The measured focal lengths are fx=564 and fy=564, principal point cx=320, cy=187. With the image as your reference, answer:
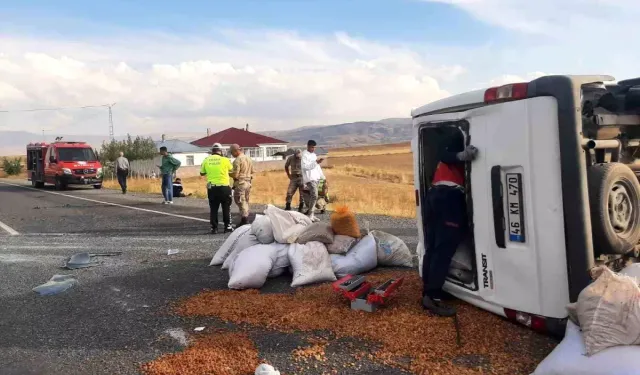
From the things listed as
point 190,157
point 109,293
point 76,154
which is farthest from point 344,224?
point 190,157

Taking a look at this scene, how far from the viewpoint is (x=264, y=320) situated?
15.6ft

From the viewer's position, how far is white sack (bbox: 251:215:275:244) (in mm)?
6469

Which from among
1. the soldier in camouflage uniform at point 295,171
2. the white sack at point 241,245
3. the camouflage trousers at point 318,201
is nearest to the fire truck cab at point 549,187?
the white sack at point 241,245

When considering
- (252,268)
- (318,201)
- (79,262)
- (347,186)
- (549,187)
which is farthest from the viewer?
(347,186)

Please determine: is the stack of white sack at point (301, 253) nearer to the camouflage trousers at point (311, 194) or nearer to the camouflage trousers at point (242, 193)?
the camouflage trousers at point (242, 193)

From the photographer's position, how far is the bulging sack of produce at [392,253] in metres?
6.43

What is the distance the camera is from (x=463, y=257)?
483 centimetres

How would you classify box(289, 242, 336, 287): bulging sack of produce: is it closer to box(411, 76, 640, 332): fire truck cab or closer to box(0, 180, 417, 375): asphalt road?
box(0, 180, 417, 375): asphalt road

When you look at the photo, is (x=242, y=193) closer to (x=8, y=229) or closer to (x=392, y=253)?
(x=392, y=253)

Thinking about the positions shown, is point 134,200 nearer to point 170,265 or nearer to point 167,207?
point 167,207

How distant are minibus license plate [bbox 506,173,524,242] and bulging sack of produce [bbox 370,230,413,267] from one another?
261cm

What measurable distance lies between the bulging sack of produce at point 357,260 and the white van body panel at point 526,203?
2.11 meters

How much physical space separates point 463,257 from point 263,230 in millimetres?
2514

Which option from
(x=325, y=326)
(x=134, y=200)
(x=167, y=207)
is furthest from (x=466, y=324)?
(x=134, y=200)
